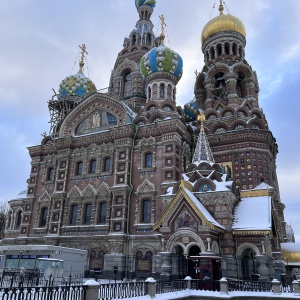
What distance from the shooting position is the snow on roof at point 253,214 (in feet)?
55.7

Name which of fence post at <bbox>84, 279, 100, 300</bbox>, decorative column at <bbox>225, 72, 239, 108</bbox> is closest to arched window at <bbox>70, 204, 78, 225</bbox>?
decorative column at <bbox>225, 72, 239, 108</bbox>

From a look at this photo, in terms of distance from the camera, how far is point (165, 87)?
27.3m

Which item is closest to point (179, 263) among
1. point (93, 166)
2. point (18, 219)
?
point (93, 166)

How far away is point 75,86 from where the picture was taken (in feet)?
107

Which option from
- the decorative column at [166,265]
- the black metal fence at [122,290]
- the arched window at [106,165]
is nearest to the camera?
the black metal fence at [122,290]

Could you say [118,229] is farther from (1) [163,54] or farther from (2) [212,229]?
(1) [163,54]

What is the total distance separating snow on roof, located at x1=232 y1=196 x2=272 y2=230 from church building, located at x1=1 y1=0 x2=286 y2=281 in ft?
0.25

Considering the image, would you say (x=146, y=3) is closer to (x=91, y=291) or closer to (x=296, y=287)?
(x=296, y=287)

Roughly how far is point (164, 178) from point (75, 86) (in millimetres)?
15375

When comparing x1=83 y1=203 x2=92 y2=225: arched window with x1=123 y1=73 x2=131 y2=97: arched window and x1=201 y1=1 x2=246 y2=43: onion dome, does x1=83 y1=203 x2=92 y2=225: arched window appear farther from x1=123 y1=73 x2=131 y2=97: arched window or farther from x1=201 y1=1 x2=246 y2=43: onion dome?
x1=201 y1=1 x2=246 y2=43: onion dome

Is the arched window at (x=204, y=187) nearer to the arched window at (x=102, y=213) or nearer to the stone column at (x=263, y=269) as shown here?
the stone column at (x=263, y=269)

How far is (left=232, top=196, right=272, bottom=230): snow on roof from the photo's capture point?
16984 mm

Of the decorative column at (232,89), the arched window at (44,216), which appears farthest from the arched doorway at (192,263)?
the decorative column at (232,89)

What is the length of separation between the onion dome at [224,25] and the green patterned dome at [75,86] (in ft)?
41.4
